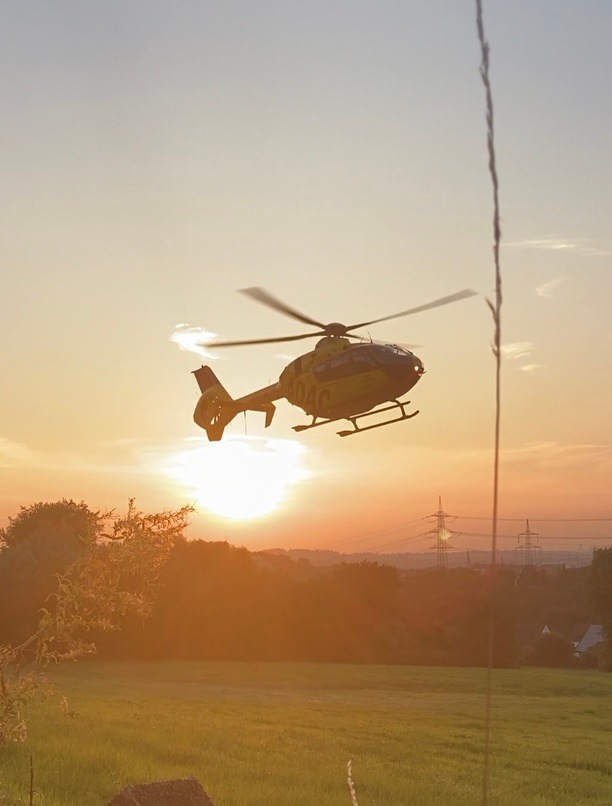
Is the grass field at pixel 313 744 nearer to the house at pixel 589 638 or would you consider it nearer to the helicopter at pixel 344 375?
the helicopter at pixel 344 375

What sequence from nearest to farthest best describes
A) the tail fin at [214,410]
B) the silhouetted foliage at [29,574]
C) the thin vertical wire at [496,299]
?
the thin vertical wire at [496,299] → the tail fin at [214,410] → the silhouetted foliage at [29,574]

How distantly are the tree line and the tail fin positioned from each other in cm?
3302

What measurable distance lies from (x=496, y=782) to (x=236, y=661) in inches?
1944

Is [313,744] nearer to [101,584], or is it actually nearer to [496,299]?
[101,584]

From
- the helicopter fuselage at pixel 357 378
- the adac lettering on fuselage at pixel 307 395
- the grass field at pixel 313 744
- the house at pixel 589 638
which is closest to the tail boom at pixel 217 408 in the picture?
the adac lettering on fuselage at pixel 307 395

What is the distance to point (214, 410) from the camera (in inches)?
1297

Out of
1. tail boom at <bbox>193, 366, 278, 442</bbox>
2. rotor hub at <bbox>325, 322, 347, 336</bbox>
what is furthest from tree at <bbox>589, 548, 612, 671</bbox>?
rotor hub at <bbox>325, 322, 347, 336</bbox>

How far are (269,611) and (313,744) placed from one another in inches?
1897

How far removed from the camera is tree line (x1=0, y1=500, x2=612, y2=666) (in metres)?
67.6

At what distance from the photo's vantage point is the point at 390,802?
16.6 metres

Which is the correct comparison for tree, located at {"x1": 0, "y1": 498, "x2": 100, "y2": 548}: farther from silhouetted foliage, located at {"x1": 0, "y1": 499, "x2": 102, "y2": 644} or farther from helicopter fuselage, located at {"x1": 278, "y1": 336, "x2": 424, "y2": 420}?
helicopter fuselage, located at {"x1": 278, "y1": 336, "x2": 424, "y2": 420}

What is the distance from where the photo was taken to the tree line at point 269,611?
6762cm

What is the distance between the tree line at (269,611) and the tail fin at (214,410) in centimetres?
3302

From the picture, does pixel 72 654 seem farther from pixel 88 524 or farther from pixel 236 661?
pixel 236 661
